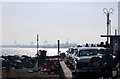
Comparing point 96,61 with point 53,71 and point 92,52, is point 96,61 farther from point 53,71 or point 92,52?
point 53,71

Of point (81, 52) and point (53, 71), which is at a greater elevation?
point (81, 52)

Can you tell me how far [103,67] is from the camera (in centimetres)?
1355

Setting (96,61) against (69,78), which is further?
(96,61)

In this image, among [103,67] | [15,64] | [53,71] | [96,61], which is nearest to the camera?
[103,67]

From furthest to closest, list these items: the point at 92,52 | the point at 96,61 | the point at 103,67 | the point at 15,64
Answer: the point at 15,64 → the point at 92,52 → the point at 96,61 → the point at 103,67

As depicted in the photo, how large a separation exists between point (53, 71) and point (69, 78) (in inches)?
752

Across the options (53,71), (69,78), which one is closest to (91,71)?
(69,78)

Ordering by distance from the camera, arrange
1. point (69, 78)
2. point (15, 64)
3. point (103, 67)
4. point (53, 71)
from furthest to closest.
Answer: point (15, 64), point (53, 71), point (69, 78), point (103, 67)

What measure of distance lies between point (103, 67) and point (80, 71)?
3.38 m

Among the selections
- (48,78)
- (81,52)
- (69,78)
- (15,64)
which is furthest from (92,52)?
(15,64)

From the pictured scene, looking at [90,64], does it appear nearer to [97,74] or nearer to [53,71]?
[97,74]

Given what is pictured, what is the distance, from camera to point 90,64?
1631 cm

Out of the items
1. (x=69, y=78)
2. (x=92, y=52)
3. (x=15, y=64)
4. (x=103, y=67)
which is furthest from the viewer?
(x=15, y=64)

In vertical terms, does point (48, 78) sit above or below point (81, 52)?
below
